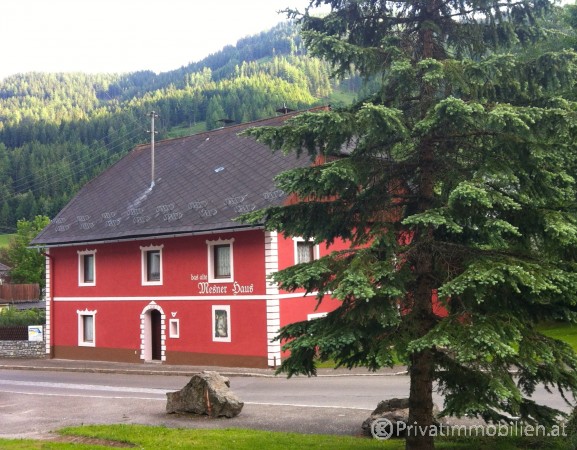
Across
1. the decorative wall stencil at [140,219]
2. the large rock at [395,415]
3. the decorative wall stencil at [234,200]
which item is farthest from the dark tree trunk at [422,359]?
the decorative wall stencil at [140,219]

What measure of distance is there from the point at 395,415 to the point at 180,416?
5.40m

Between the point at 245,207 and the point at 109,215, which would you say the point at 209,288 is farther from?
the point at 109,215

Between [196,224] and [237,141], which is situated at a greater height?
[237,141]

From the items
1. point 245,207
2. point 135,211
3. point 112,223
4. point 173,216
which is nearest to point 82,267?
point 112,223

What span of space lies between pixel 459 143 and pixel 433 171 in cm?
55

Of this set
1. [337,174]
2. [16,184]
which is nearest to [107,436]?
[337,174]

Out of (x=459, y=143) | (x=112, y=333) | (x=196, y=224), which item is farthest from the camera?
(x=112, y=333)

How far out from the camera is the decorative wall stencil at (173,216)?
29081 mm

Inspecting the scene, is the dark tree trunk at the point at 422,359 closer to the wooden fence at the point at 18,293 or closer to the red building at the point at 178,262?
the red building at the point at 178,262

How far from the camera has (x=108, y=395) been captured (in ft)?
65.9

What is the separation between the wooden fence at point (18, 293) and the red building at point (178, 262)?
3305cm

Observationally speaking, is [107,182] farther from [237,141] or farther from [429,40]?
[429,40]

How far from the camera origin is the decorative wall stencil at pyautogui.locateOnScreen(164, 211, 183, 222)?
1145 inches

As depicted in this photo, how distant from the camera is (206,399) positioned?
15258 mm
